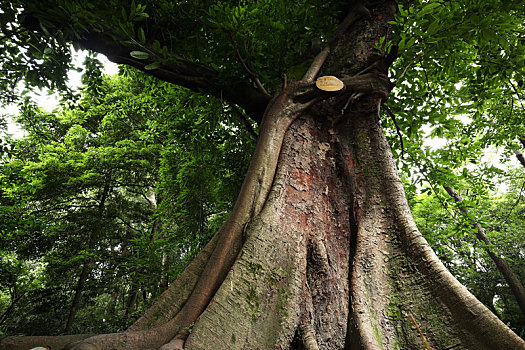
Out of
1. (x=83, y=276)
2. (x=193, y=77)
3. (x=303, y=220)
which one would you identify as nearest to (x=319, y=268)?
(x=303, y=220)

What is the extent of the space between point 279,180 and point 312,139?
0.64 metres

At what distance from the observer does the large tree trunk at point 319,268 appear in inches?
50.6

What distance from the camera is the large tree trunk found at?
129 cm

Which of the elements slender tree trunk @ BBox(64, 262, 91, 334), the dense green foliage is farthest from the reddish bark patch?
slender tree trunk @ BBox(64, 262, 91, 334)

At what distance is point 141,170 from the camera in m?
7.73

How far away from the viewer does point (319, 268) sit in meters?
1.66

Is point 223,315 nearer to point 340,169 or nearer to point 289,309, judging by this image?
point 289,309

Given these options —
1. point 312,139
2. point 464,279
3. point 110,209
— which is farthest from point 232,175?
point 464,279

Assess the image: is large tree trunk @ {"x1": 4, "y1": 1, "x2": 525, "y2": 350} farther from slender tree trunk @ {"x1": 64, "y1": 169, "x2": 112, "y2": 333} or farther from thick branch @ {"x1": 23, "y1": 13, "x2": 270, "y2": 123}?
slender tree trunk @ {"x1": 64, "y1": 169, "x2": 112, "y2": 333}

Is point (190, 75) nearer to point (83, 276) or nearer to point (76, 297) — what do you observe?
point (83, 276)

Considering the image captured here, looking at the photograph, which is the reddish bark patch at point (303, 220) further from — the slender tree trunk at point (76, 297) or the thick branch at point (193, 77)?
the slender tree trunk at point (76, 297)

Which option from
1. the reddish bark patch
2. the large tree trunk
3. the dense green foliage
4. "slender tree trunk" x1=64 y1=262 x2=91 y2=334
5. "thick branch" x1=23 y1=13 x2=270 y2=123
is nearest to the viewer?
the large tree trunk

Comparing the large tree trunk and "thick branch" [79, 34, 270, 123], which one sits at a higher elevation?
"thick branch" [79, 34, 270, 123]

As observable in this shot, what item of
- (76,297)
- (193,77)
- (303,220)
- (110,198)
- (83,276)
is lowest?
(76,297)
